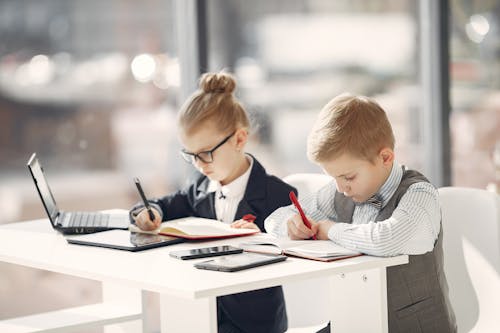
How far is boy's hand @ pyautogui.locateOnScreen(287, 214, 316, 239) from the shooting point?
2234 mm

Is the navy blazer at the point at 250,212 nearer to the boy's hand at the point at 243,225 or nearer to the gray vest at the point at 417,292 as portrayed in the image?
the boy's hand at the point at 243,225

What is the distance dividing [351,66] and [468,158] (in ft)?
2.27

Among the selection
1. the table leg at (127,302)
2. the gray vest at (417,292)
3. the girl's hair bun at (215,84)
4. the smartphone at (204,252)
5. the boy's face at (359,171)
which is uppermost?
the girl's hair bun at (215,84)

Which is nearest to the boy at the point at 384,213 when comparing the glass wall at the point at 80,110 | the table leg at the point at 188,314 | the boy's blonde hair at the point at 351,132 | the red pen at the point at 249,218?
the boy's blonde hair at the point at 351,132

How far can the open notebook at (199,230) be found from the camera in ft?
7.68

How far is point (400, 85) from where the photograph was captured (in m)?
4.09

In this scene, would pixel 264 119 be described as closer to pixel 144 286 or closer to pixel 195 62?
pixel 195 62

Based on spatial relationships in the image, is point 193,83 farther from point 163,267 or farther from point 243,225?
point 163,267

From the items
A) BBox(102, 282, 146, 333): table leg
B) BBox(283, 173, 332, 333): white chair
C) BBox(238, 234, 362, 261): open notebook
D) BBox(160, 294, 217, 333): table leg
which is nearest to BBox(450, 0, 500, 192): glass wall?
BBox(283, 173, 332, 333): white chair

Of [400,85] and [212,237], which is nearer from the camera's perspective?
[212,237]

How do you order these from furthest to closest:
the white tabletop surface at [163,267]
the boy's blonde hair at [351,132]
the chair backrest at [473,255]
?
the chair backrest at [473,255] < the boy's blonde hair at [351,132] < the white tabletop surface at [163,267]

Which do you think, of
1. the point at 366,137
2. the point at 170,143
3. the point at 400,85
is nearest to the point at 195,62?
the point at 170,143

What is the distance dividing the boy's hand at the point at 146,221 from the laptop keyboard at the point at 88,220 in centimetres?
11

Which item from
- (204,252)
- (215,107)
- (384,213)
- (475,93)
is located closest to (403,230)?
(384,213)
